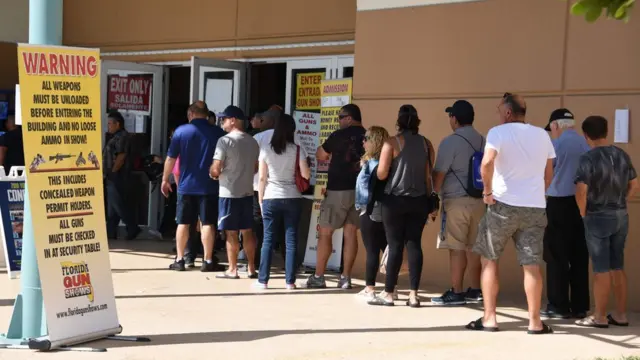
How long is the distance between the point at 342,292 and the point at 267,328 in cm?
213

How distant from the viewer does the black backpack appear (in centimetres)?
873

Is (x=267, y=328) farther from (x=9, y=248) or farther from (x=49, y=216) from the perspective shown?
(x=9, y=248)

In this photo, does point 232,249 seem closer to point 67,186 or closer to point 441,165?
point 441,165

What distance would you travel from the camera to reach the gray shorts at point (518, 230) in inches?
302

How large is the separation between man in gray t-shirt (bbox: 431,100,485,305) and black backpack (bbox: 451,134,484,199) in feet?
0.13

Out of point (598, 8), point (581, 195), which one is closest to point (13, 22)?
point (581, 195)

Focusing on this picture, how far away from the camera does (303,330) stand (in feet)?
25.3

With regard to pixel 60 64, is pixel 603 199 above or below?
below

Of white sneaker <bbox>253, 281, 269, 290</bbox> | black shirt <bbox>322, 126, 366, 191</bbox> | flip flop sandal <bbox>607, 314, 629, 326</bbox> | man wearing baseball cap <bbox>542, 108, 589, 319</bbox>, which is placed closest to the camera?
flip flop sandal <bbox>607, 314, 629, 326</bbox>

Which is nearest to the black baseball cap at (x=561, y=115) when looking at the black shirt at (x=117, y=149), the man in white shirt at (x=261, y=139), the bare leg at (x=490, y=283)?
the bare leg at (x=490, y=283)

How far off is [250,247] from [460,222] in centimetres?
252

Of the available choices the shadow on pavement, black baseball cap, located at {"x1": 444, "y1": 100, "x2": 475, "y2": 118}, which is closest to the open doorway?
black baseball cap, located at {"x1": 444, "y1": 100, "x2": 475, "y2": 118}

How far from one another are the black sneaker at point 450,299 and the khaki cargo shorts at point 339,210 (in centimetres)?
119

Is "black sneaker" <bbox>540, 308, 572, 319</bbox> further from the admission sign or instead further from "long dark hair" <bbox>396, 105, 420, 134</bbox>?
the admission sign
